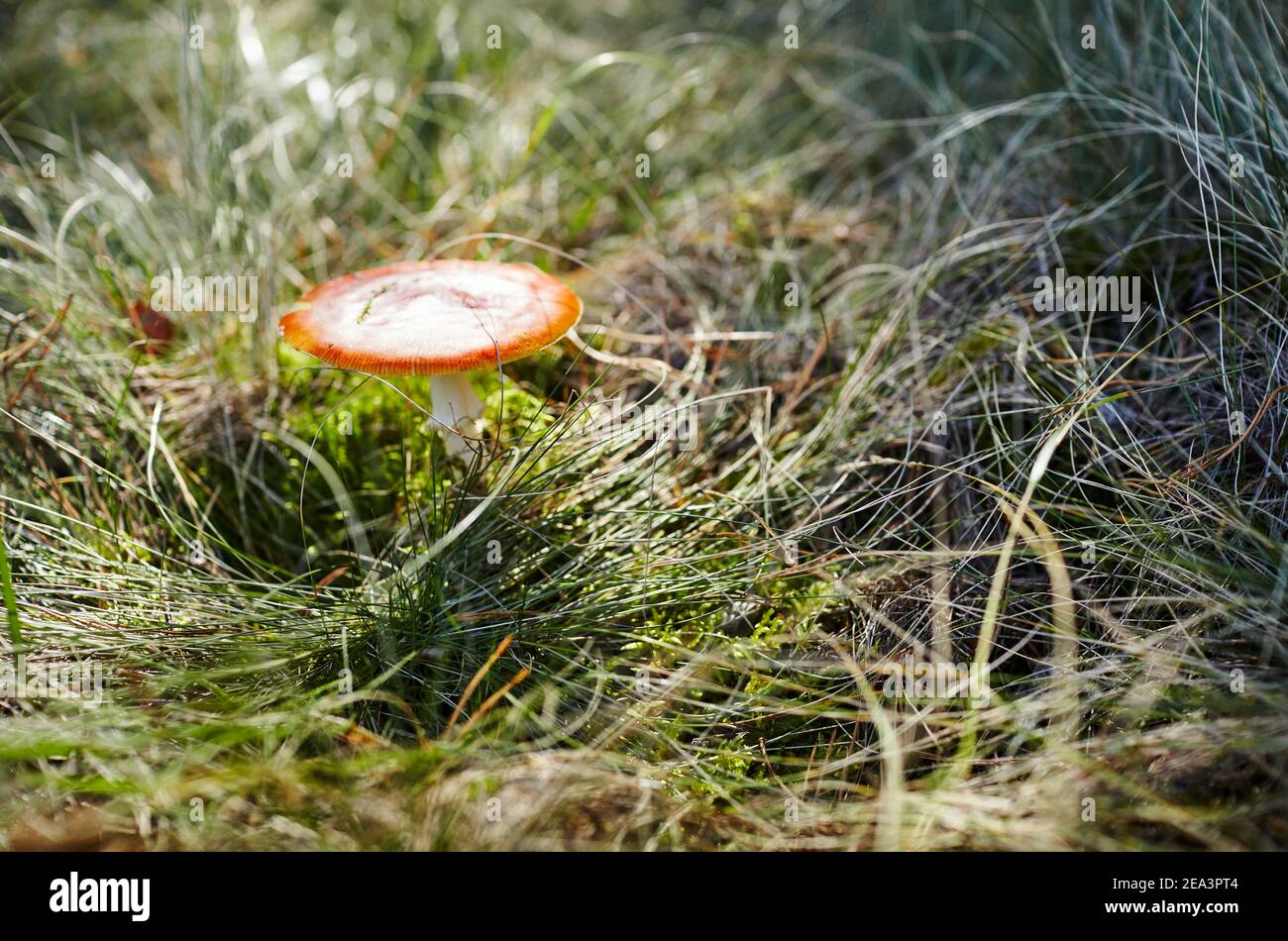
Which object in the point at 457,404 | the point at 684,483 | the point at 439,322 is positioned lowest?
the point at 684,483

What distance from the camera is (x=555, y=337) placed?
6.04 ft

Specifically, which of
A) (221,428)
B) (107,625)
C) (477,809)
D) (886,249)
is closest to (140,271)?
(221,428)

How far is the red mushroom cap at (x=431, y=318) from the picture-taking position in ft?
5.63

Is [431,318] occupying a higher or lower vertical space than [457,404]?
higher

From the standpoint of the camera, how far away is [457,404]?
205 cm

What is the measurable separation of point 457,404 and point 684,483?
604 mm

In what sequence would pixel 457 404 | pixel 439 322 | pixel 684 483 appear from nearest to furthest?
pixel 439 322 → pixel 457 404 → pixel 684 483

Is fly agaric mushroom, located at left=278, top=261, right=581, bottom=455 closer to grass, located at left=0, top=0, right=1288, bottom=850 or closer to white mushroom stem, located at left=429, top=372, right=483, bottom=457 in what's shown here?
white mushroom stem, located at left=429, top=372, right=483, bottom=457

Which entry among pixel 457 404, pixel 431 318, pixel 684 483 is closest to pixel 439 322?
pixel 431 318

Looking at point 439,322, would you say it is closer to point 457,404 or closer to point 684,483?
point 457,404

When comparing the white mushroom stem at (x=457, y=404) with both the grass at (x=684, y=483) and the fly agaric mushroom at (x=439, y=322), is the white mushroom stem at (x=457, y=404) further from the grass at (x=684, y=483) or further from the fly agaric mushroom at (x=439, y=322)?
the grass at (x=684, y=483)

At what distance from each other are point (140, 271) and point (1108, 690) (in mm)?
2857

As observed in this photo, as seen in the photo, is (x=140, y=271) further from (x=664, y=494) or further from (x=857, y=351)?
(x=857, y=351)

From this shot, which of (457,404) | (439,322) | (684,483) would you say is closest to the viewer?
(439,322)
